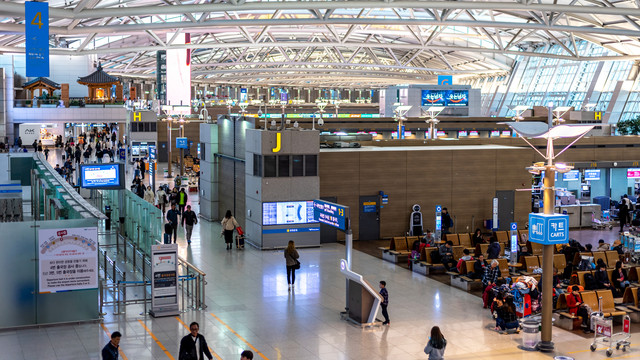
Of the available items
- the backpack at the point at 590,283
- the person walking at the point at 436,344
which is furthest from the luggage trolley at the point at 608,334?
the person walking at the point at 436,344

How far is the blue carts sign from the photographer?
44.4ft

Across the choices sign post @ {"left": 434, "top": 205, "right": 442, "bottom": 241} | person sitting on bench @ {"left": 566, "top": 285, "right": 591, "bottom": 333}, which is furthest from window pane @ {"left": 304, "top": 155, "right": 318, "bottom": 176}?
person sitting on bench @ {"left": 566, "top": 285, "right": 591, "bottom": 333}

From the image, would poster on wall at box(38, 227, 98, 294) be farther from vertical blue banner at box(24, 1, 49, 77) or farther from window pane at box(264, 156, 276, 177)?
vertical blue banner at box(24, 1, 49, 77)

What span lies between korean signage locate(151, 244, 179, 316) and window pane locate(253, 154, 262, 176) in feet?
25.8

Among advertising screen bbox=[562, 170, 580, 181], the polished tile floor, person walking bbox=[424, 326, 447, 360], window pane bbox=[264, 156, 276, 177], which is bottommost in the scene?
the polished tile floor

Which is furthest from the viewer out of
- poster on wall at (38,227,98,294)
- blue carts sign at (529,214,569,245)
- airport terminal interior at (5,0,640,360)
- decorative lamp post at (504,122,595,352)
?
poster on wall at (38,227,98,294)

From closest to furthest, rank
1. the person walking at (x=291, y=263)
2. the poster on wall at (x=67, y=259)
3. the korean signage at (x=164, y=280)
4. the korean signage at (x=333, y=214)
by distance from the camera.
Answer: the poster on wall at (x=67, y=259)
the korean signage at (x=164, y=280)
the korean signage at (x=333, y=214)
the person walking at (x=291, y=263)

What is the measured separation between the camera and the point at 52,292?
14.5 meters

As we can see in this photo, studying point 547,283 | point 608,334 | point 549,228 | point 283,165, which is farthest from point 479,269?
point 283,165

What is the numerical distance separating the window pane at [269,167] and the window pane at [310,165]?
984 mm

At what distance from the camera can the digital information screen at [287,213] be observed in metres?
23.2

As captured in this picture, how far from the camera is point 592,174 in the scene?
1291 inches

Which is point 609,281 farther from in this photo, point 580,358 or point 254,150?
point 254,150

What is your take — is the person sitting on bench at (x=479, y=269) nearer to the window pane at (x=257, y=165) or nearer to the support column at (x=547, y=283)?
the support column at (x=547, y=283)
